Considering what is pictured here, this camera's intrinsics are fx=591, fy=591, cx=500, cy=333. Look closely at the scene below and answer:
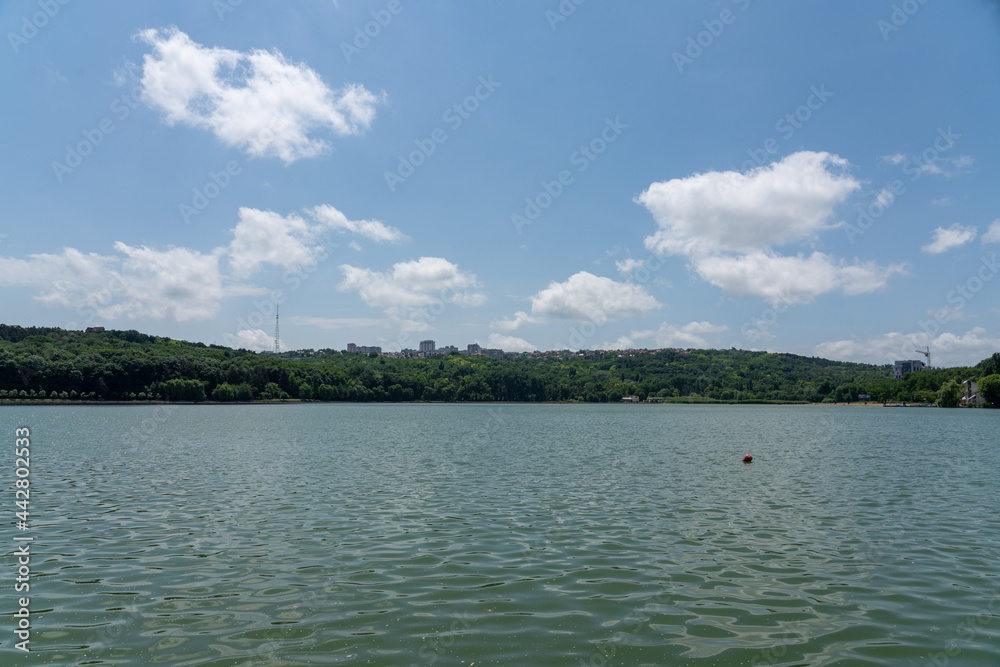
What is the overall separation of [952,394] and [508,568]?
602 feet

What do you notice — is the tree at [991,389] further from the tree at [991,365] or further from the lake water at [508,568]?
the lake water at [508,568]

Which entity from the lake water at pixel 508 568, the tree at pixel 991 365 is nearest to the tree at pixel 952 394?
the tree at pixel 991 365

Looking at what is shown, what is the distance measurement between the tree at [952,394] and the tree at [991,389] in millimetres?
10262

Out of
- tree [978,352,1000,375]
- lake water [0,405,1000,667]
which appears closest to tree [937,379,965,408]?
tree [978,352,1000,375]

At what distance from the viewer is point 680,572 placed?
12648 millimetres

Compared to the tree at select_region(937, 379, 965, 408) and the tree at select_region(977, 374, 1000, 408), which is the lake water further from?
the tree at select_region(937, 379, 965, 408)

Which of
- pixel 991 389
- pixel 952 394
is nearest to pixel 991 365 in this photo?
pixel 952 394

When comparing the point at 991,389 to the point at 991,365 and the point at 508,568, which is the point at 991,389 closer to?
the point at 991,365

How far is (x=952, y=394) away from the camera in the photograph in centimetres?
15338

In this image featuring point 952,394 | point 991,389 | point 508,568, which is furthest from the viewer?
point 952,394

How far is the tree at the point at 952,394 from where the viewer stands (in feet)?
500

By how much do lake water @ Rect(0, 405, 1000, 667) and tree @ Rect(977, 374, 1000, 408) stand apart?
141 m

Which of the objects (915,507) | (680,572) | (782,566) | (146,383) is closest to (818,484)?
(915,507)

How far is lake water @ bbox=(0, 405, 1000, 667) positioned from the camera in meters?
8.98
